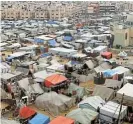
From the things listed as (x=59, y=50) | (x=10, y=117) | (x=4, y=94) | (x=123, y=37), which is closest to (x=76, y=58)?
(x=59, y=50)

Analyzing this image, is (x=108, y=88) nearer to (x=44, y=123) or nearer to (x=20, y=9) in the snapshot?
(x=44, y=123)

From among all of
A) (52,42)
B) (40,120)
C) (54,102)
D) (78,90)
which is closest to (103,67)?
(78,90)

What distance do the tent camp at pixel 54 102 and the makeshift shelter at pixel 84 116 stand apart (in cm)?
150

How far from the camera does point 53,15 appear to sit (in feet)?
195

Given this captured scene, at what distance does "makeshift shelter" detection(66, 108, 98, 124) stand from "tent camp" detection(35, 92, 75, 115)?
4.92 ft

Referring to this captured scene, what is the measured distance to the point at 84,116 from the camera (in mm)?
11477

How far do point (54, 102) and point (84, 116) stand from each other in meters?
2.10

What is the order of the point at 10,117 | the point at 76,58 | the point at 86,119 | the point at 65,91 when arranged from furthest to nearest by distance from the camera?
the point at 76,58 → the point at 65,91 → the point at 10,117 → the point at 86,119

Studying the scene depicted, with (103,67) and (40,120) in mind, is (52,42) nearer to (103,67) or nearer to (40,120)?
(103,67)

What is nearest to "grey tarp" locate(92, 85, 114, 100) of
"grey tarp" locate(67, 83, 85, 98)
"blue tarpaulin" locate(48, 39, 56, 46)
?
"grey tarp" locate(67, 83, 85, 98)

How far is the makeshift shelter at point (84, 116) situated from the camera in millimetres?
11328

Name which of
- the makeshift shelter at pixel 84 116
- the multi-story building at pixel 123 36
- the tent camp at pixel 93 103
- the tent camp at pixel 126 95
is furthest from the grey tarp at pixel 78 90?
the multi-story building at pixel 123 36

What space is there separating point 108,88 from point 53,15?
47.0 m

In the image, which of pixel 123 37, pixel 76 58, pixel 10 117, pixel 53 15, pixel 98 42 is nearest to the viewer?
pixel 10 117
